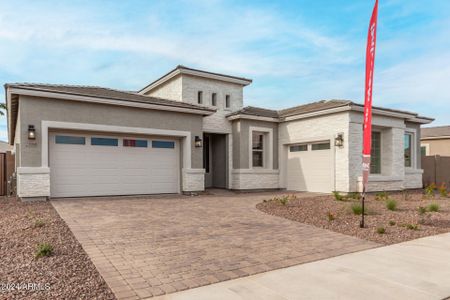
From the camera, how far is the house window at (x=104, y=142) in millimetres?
12689

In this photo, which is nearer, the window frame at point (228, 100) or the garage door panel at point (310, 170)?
the garage door panel at point (310, 170)

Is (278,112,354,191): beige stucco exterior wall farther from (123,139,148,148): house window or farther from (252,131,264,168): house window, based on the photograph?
(123,139,148,148): house window

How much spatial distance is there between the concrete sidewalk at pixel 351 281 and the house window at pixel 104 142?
9896mm

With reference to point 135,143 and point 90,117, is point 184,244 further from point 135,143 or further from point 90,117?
point 135,143

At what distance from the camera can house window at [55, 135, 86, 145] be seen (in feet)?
39.5

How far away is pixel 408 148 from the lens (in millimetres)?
18922

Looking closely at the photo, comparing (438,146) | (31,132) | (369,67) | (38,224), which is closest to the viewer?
(38,224)

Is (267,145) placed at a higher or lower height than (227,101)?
lower

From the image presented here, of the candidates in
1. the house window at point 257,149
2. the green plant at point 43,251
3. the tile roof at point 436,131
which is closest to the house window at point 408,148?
the house window at point 257,149

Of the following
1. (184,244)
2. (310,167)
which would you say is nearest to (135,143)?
(184,244)

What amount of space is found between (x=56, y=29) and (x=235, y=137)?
9597mm

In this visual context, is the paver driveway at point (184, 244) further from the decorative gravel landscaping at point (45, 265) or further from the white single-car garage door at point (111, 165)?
the white single-car garage door at point (111, 165)

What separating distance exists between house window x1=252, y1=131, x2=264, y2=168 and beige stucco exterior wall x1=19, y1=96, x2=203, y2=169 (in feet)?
12.3

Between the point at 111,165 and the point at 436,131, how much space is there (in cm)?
2727
